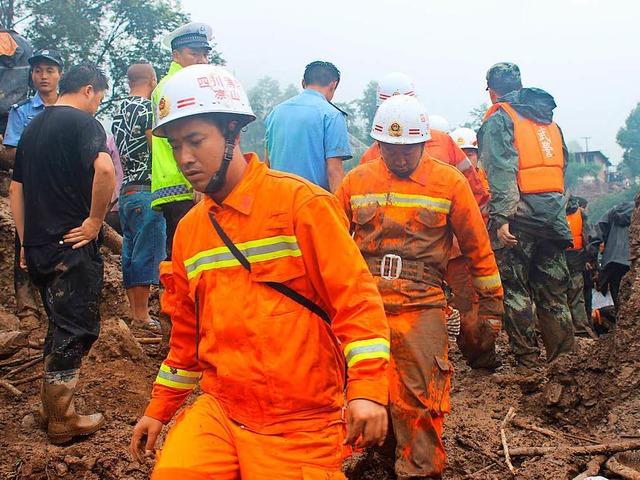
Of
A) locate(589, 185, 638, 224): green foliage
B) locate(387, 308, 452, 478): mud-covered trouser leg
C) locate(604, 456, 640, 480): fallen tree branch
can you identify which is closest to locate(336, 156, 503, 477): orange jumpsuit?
locate(387, 308, 452, 478): mud-covered trouser leg

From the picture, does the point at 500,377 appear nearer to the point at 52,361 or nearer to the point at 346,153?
the point at 346,153

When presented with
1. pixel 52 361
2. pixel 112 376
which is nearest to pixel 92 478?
pixel 52 361

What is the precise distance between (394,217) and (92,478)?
242 cm

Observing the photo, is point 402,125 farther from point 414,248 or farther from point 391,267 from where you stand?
point 391,267

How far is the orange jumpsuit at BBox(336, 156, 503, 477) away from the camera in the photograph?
12.6 ft

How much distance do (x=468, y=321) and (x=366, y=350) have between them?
11.6 feet

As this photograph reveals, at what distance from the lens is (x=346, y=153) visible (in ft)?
18.5

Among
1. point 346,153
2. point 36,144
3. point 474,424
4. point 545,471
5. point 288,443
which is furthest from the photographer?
point 346,153

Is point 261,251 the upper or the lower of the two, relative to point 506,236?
upper

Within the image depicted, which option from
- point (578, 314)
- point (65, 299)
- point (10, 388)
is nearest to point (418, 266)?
point (65, 299)

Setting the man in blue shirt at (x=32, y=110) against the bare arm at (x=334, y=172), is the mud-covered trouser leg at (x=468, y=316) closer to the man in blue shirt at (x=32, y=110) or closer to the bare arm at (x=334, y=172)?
the bare arm at (x=334, y=172)

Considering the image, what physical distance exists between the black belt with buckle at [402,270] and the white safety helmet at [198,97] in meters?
1.73

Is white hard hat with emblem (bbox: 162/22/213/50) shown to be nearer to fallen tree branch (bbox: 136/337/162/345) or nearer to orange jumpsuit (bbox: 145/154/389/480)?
fallen tree branch (bbox: 136/337/162/345)

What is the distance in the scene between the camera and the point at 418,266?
4172 mm
